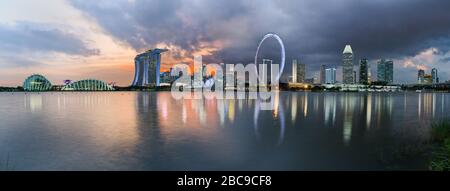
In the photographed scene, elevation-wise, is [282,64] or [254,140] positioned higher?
[282,64]

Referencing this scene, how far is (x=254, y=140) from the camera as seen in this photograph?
27.4 metres

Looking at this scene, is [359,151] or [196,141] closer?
[359,151]
